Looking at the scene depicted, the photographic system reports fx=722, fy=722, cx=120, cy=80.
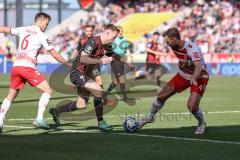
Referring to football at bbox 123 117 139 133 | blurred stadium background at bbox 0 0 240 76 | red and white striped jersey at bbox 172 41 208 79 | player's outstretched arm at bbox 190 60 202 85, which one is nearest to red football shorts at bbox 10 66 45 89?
football at bbox 123 117 139 133

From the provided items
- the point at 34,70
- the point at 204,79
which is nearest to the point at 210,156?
the point at 204,79

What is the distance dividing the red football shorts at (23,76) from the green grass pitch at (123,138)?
2.89 feet

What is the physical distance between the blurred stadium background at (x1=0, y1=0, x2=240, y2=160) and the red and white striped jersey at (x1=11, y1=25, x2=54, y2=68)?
51.7 inches

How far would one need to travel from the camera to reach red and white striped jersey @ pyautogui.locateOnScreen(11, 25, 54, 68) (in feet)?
44.3

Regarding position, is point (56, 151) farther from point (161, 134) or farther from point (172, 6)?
point (172, 6)

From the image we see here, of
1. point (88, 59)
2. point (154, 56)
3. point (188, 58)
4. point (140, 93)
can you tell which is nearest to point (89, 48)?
point (88, 59)

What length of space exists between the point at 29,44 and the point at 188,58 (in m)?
2.99

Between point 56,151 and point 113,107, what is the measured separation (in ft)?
29.0

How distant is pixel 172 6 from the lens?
56.4 meters

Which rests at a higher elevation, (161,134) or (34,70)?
(34,70)

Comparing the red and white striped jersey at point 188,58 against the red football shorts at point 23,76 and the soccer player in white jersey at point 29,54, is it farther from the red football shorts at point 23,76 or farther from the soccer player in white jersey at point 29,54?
the red football shorts at point 23,76

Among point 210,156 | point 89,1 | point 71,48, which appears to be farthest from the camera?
point 89,1

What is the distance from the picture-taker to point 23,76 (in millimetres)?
13555

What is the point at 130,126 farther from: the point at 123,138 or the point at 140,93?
the point at 140,93
